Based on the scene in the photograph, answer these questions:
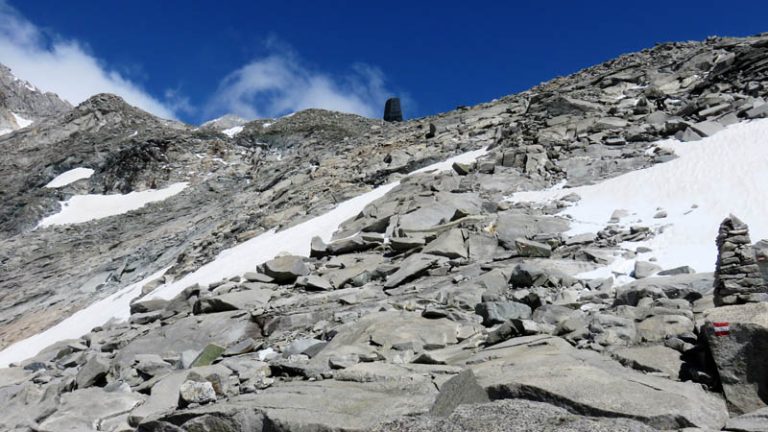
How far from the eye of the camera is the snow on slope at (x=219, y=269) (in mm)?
22141

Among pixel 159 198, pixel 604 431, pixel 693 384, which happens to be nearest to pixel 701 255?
pixel 693 384

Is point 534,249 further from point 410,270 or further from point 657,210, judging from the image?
point 657,210

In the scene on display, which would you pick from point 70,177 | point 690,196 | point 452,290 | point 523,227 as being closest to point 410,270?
point 452,290

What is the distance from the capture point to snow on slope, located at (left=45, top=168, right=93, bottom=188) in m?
60.2

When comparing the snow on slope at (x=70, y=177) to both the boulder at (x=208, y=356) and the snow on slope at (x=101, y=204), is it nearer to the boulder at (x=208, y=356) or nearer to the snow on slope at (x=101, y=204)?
the snow on slope at (x=101, y=204)

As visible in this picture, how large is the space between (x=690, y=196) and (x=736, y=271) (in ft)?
30.4

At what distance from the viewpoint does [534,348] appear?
834 cm

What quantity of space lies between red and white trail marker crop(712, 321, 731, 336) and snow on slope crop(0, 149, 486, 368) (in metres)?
16.2

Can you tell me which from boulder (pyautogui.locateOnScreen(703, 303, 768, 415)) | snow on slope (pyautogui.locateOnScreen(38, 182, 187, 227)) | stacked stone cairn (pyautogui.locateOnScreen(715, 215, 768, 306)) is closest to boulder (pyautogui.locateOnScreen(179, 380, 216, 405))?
boulder (pyautogui.locateOnScreen(703, 303, 768, 415))

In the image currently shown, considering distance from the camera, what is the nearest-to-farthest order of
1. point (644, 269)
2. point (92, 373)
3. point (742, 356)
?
point (742, 356)
point (92, 373)
point (644, 269)

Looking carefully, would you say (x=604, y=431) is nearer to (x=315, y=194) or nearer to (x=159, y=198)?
(x=315, y=194)

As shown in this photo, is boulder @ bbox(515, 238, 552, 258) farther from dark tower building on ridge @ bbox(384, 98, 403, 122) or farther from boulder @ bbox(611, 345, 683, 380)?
dark tower building on ridge @ bbox(384, 98, 403, 122)

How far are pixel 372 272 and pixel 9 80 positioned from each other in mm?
Answer: 208348

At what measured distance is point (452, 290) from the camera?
1317cm
